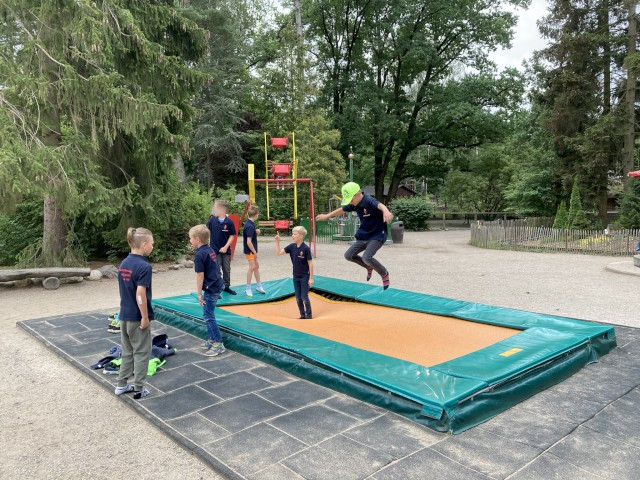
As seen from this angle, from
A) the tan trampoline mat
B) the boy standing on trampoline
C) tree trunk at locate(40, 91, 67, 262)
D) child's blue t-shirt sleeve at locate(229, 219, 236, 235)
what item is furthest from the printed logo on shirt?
tree trunk at locate(40, 91, 67, 262)

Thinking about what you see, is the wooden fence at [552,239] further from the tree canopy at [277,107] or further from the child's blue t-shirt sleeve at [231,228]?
the child's blue t-shirt sleeve at [231,228]

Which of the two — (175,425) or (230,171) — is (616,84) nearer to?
(230,171)

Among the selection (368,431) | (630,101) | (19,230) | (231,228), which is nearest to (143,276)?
(368,431)

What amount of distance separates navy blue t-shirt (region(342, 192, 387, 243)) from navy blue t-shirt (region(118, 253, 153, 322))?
3.28 m

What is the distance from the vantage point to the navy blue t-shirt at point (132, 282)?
3.85 metres

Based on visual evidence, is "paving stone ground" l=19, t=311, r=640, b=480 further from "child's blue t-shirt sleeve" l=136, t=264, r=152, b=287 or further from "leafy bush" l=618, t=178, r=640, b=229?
"leafy bush" l=618, t=178, r=640, b=229

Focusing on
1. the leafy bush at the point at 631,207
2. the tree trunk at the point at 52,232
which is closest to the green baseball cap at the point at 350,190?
the tree trunk at the point at 52,232

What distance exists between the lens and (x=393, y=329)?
572 cm

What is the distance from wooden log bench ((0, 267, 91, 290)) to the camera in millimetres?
9828

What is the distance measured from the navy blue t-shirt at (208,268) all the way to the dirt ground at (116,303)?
141cm

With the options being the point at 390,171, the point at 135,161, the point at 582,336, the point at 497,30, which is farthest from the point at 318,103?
the point at 582,336

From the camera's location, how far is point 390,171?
156 feet

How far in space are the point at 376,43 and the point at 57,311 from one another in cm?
3012

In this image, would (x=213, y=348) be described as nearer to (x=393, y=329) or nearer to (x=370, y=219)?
→ (x=393, y=329)
